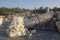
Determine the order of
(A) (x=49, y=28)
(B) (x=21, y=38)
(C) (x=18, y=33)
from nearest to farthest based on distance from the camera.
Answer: (B) (x=21, y=38), (C) (x=18, y=33), (A) (x=49, y=28)

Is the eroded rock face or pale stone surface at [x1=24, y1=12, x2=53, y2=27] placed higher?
the eroded rock face

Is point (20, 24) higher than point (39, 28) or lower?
higher

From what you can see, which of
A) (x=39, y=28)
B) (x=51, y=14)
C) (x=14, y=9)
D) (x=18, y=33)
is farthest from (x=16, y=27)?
(x=14, y=9)

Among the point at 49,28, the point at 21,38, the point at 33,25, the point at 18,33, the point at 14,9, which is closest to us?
the point at 21,38

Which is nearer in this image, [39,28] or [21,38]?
[21,38]

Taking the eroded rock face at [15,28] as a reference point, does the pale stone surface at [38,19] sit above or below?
below

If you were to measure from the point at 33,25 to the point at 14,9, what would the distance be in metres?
26.8

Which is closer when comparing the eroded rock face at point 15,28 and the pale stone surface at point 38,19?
the eroded rock face at point 15,28

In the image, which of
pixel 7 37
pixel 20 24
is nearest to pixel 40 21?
pixel 20 24

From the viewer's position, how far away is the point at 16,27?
1038 inches

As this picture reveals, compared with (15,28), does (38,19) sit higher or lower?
lower

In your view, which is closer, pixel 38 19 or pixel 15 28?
pixel 15 28

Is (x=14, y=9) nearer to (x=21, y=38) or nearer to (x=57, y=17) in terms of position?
(x=57, y=17)

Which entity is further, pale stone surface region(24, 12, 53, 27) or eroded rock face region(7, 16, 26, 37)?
pale stone surface region(24, 12, 53, 27)
